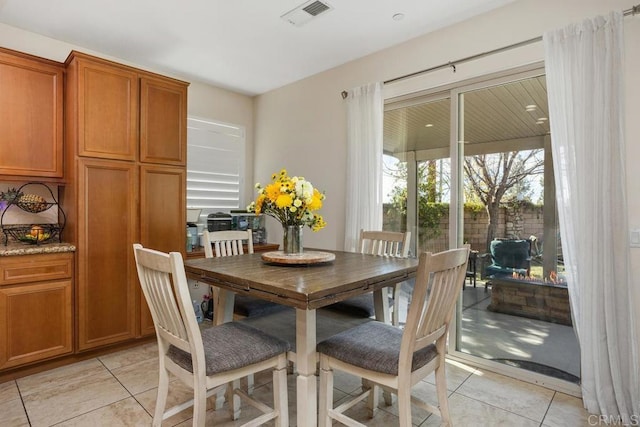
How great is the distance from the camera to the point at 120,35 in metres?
2.99

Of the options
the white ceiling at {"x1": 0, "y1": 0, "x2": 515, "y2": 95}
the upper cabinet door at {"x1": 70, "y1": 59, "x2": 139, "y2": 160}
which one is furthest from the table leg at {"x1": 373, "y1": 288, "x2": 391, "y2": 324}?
the upper cabinet door at {"x1": 70, "y1": 59, "x2": 139, "y2": 160}

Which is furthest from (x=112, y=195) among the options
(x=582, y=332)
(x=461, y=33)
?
(x=582, y=332)

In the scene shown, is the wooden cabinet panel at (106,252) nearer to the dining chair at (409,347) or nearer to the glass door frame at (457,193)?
the dining chair at (409,347)

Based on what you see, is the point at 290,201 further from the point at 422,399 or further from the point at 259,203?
the point at 422,399

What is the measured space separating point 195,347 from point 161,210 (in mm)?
1980

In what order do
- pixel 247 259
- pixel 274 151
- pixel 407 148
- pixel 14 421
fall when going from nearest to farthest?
1. pixel 14 421
2. pixel 247 259
3. pixel 407 148
4. pixel 274 151

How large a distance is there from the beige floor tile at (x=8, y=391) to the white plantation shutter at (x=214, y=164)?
210 centimetres

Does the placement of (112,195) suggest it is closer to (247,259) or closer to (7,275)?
(7,275)

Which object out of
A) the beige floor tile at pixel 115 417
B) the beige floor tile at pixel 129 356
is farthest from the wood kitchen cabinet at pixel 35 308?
the beige floor tile at pixel 115 417

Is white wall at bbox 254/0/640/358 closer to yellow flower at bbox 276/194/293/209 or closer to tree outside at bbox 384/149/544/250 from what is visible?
tree outside at bbox 384/149/544/250

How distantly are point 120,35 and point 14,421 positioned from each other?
9.37 ft

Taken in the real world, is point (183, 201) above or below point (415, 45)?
below

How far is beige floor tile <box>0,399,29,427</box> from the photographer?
2.00 meters

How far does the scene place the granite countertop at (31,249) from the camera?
8.03 ft
